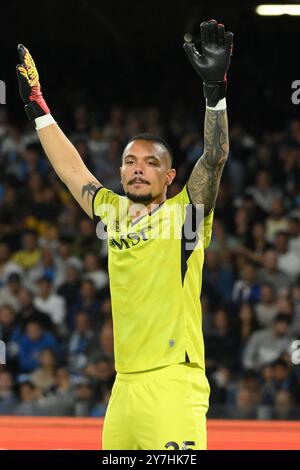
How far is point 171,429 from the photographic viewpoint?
11.3 ft

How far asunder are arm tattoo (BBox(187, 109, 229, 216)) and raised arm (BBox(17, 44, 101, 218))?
0.54 metres

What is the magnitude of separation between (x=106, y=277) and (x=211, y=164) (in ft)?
19.4

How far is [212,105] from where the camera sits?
361 cm

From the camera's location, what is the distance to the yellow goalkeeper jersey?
355 cm

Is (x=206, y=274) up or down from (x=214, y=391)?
up

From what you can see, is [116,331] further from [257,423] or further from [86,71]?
[86,71]

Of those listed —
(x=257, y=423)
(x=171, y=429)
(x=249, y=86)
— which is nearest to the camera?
(x=171, y=429)

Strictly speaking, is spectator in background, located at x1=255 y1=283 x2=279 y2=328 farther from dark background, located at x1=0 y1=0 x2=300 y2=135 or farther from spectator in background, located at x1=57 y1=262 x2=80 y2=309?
dark background, located at x1=0 y1=0 x2=300 y2=135

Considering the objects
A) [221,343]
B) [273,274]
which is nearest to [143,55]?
[273,274]

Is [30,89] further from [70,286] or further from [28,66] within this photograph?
[70,286]

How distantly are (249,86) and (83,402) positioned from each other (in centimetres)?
468

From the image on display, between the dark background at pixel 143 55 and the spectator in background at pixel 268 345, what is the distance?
3.13 m

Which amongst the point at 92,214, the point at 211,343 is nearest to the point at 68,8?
the point at 211,343

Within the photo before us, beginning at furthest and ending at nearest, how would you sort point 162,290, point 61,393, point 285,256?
1. point 285,256
2. point 61,393
3. point 162,290
